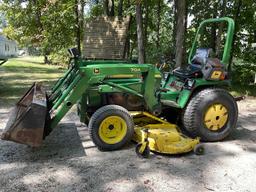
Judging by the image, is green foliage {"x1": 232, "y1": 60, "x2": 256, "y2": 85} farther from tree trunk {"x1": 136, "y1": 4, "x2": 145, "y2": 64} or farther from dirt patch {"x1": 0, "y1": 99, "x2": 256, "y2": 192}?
dirt patch {"x1": 0, "y1": 99, "x2": 256, "y2": 192}

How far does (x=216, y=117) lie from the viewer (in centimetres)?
503

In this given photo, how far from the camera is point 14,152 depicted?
459 cm

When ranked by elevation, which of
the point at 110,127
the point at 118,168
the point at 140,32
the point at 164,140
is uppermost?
the point at 140,32

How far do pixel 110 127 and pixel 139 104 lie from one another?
28.5 inches

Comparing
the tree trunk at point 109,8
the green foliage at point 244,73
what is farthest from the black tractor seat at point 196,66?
the tree trunk at point 109,8

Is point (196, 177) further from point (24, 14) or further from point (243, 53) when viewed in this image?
point (24, 14)

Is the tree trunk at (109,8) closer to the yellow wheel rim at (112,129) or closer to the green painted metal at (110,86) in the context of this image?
the green painted metal at (110,86)

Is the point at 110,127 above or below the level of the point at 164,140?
above

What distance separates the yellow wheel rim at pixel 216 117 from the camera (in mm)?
4945

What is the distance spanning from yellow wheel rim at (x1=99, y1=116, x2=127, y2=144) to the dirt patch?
18 centimetres

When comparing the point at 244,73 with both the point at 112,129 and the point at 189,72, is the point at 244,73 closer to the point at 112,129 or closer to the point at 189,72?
the point at 189,72

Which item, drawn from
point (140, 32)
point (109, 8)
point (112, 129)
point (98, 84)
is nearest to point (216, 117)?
point (112, 129)

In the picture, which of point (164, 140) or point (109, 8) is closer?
point (164, 140)

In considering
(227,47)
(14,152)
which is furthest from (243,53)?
(14,152)
